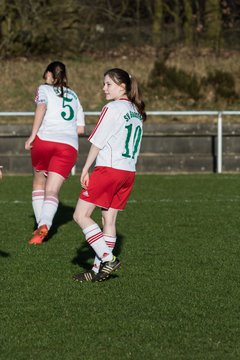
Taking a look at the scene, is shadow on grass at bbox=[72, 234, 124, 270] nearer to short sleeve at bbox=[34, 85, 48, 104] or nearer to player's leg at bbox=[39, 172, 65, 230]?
player's leg at bbox=[39, 172, 65, 230]

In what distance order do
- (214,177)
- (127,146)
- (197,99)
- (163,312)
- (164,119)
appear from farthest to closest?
(197,99), (164,119), (214,177), (127,146), (163,312)

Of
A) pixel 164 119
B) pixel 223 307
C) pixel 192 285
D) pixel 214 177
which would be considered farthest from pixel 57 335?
pixel 164 119

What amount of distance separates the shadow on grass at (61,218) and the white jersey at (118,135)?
119 inches

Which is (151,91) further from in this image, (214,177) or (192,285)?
(192,285)

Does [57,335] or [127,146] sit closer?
[57,335]

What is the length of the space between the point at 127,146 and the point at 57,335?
2023 millimetres

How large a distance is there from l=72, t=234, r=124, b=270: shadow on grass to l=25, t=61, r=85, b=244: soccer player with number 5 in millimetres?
483

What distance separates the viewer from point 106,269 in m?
7.84

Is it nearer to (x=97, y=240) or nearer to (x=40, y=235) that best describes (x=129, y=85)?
(x=97, y=240)

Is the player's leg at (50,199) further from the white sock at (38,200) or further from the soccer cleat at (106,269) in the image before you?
the soccer cleat at (106,269)

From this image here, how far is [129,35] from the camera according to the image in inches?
1064

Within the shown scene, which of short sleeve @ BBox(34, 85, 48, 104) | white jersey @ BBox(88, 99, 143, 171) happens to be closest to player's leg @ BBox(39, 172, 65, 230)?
short sleeve @ BBox(34, 85, 48, 104)

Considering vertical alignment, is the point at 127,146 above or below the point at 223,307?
above

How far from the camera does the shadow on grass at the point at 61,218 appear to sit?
441 inches
